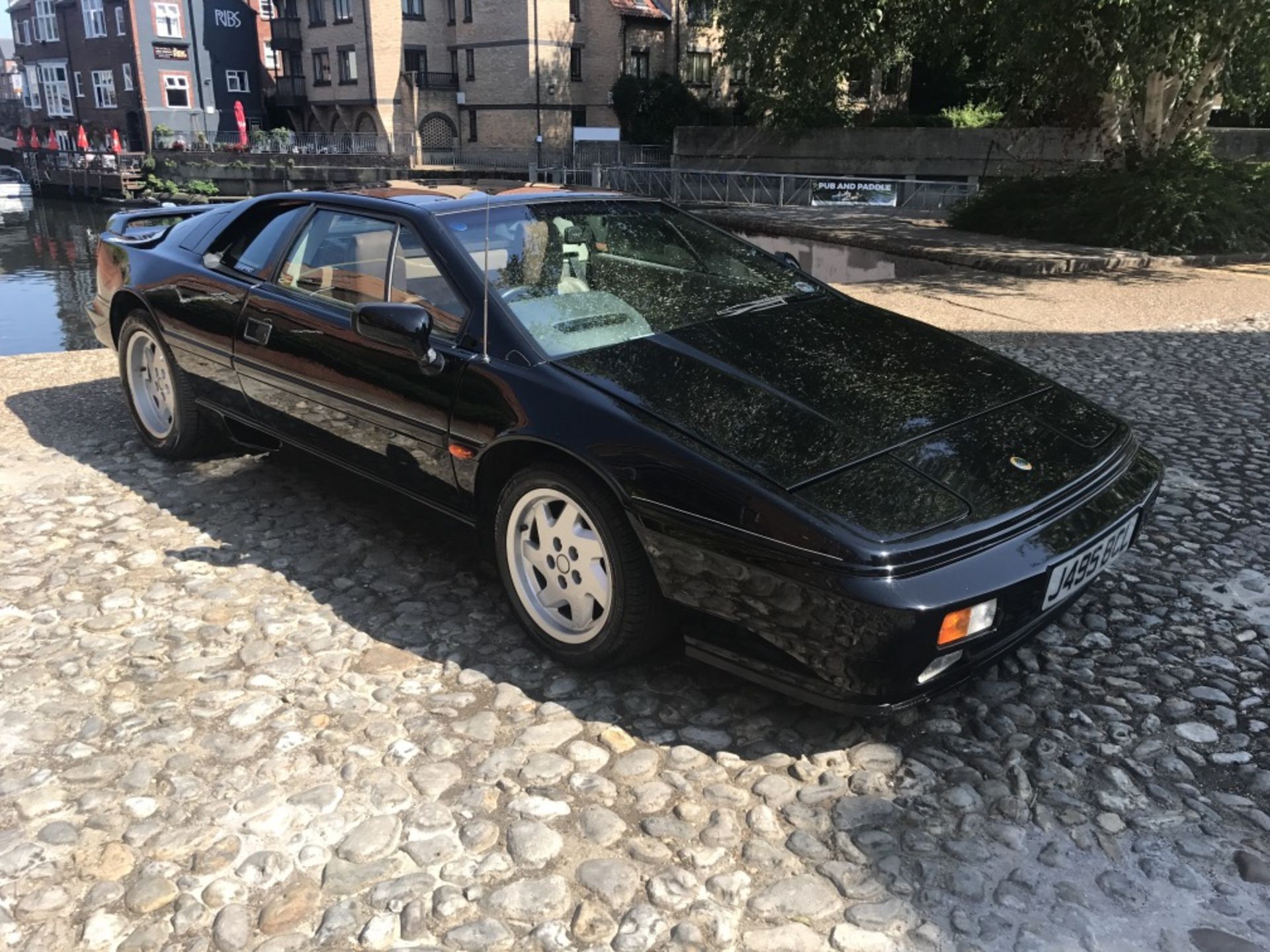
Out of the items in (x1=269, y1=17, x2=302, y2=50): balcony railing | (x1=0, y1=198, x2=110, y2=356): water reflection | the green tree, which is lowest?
(x1=0, y1=198, x2=110, y2=356): water reflection

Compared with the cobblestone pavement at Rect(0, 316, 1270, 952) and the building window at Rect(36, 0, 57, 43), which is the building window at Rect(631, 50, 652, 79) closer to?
the building window at Rect(36, 0, 57, 43)

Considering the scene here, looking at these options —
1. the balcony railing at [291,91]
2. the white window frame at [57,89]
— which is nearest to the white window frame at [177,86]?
the balcony railing at [291,91]

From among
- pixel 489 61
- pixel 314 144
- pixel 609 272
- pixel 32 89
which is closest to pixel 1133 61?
pixel 609 272

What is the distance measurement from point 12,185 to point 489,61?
75.7 feet

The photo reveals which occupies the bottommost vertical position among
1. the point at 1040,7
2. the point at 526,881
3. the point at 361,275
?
the point at 526,881

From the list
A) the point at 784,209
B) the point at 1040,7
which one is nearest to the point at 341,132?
the point at 784,209

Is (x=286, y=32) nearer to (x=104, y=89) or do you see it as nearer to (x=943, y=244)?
(x=104, y=89)

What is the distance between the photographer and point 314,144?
171 ft

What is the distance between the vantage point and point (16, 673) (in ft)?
10.8

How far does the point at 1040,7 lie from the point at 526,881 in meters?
13.9

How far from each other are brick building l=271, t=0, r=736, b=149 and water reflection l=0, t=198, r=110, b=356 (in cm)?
1502

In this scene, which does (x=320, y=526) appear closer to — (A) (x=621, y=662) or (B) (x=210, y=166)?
(A) (x=621, y=662)

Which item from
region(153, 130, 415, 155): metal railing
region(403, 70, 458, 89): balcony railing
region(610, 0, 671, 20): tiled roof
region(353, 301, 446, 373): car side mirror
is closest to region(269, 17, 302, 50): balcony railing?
region(153, 130, 415, 155): metal railing

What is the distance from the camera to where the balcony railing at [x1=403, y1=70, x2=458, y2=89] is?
5212cm
